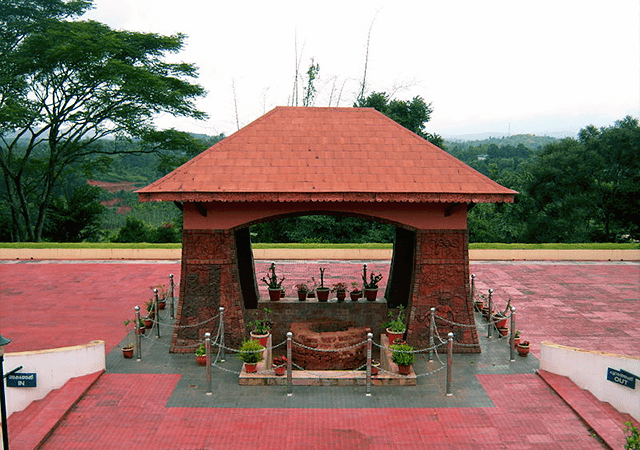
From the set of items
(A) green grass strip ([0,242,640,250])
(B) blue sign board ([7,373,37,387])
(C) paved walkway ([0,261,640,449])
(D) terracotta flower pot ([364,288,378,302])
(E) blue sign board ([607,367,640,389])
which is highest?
(A) green grass strip ([0,242,640,250])

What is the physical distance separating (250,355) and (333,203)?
3.40 metres

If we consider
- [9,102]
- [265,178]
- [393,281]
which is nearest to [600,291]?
[393,281]

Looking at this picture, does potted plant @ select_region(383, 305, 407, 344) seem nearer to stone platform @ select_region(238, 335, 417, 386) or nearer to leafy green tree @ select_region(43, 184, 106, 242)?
stone platform @ select_region(238, 335, 417, 386)

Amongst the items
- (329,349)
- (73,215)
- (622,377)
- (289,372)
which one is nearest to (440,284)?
(329,349)

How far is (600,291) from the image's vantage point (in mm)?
16938

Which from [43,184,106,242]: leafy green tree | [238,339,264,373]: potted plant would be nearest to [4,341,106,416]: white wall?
[238,339,264,373]: potted plant

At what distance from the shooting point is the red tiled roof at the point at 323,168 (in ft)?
32.3

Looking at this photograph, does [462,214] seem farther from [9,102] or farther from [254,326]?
[9,102]

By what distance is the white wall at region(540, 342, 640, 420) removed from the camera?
8359 millimetres

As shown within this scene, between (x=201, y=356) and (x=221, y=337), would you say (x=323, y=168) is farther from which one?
(x=201, y=356)

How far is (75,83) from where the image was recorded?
916 inches

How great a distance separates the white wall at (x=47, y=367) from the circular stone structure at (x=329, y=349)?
157 inches

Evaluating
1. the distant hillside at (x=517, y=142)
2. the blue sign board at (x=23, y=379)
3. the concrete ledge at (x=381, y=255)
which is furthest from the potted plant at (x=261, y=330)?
the distant hillside at (x=517, y=142)

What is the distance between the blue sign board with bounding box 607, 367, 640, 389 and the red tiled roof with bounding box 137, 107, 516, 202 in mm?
3532
